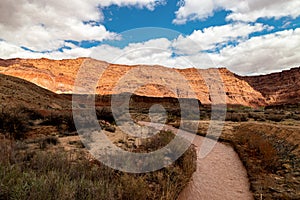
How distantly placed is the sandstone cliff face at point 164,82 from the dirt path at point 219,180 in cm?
9420

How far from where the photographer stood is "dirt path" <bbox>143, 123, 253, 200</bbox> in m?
6.91

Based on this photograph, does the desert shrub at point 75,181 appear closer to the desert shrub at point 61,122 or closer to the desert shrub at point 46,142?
the desert shrub at point 46,142

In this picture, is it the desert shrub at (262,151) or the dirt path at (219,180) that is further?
the desert shrub at (262,151)

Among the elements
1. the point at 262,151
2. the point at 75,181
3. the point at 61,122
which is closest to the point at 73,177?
the point at 75,181

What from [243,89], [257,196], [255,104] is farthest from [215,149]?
[243,89]

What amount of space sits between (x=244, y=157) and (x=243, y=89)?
143387 millimetres

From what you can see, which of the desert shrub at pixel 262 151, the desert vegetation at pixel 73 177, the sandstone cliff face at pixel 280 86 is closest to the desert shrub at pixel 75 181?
the desert vegetation at pixel 73 177

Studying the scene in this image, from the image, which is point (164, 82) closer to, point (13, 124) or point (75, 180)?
point (13, 124)

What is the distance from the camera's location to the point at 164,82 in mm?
130125

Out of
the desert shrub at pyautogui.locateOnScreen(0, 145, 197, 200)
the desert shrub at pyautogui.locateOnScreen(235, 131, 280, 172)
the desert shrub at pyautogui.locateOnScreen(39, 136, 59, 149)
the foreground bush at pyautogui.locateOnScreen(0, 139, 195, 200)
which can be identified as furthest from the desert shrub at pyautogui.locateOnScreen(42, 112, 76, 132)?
the desert shrub at pyautogui.locateOnScreen(235, 131, 280, 172)

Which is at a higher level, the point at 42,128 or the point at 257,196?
the point at 42,128

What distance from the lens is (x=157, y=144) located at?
9016mm

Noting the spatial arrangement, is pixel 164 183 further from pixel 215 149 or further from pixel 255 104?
pixel 255 104

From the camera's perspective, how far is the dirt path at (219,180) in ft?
22.7
